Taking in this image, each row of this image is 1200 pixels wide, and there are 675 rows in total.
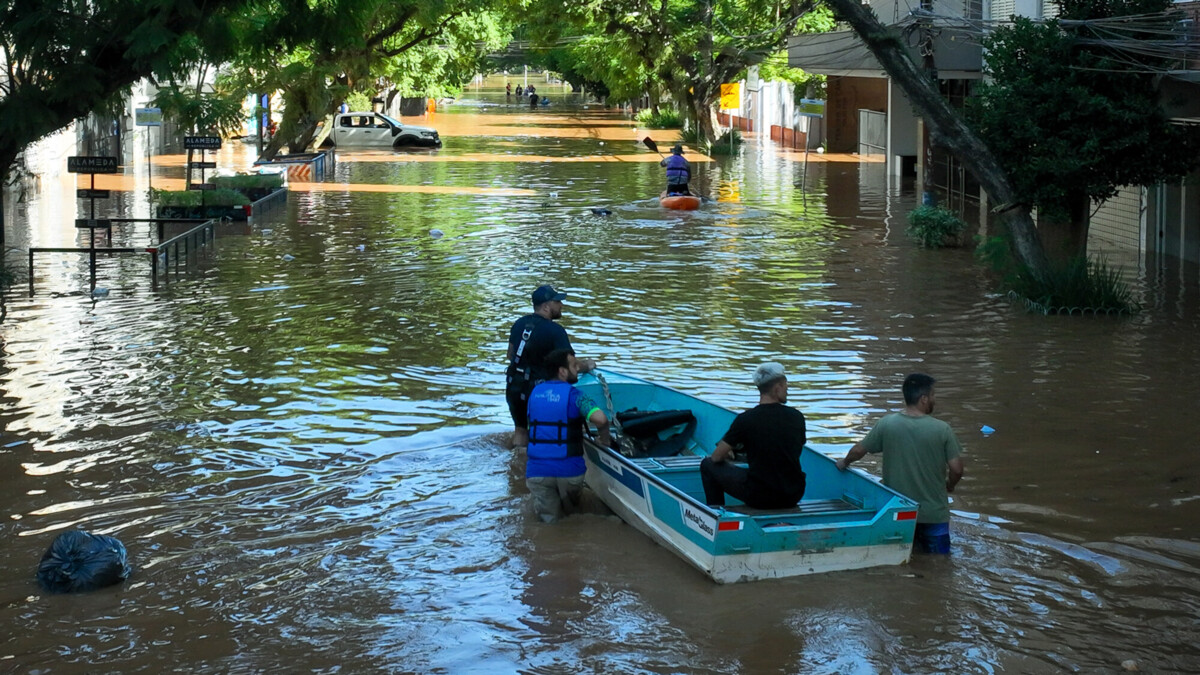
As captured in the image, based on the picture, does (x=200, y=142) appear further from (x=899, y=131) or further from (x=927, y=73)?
(x=899, y=131)

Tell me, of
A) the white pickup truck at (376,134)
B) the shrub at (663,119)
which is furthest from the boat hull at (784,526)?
the shrub at (663,119)

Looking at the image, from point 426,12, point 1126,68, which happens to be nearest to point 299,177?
point 426,12

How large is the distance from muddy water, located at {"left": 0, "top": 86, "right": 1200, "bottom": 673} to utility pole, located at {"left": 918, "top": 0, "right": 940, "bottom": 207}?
3.42 metres

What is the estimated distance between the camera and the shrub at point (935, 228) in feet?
72.9

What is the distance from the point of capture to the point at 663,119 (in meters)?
67.6

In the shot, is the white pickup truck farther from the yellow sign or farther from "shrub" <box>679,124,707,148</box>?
the yellow sign

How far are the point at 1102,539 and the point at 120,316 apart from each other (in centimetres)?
1203

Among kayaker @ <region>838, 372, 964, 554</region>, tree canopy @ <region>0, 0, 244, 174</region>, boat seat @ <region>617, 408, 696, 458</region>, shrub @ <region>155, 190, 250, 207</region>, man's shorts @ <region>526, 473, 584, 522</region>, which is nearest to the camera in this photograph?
kayaker @ <region>838, 372, 964, 554</region>

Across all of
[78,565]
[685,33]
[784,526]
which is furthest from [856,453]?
[685,33]

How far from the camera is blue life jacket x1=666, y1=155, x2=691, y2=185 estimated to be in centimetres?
2867

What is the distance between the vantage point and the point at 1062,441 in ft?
35.7

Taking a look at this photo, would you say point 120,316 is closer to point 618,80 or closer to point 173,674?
point 173,674

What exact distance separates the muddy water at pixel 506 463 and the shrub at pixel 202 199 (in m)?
4.63

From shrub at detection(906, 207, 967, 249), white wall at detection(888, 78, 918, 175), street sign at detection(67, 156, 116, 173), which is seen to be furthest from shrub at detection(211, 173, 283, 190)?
white wall at detection(888, 78, 918, 175)
